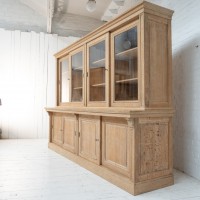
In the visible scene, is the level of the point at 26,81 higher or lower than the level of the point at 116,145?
higher

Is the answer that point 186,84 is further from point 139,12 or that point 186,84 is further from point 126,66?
point 139,12

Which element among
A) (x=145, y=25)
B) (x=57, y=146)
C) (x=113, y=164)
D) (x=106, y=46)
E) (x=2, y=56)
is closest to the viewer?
(x=145, y=25)

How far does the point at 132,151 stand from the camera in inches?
94.7

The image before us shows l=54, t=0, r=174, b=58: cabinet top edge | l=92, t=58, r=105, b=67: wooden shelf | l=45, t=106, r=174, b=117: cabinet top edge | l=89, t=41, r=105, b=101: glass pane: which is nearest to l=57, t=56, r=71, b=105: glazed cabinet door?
l=89, t=41, r=105, b=101: glass pane

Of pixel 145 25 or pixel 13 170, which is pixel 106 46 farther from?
pixel 13 170

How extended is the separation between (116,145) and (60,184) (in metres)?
0.75

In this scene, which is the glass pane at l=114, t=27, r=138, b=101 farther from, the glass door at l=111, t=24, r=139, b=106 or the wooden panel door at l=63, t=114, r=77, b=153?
the wooden panel door at l=63, t=114, r=77, b=153

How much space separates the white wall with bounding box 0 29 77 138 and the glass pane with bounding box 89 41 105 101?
2734 millimetres

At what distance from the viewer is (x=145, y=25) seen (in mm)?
2477

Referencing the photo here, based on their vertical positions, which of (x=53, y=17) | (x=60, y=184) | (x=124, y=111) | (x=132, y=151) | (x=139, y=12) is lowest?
(x=60, y=184)

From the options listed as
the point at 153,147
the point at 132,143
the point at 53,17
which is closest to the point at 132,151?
the point at 132,143

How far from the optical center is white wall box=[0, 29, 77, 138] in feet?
18.6

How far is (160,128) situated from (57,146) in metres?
2.27

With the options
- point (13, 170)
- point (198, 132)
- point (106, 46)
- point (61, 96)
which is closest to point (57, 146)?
point (61, 96)
